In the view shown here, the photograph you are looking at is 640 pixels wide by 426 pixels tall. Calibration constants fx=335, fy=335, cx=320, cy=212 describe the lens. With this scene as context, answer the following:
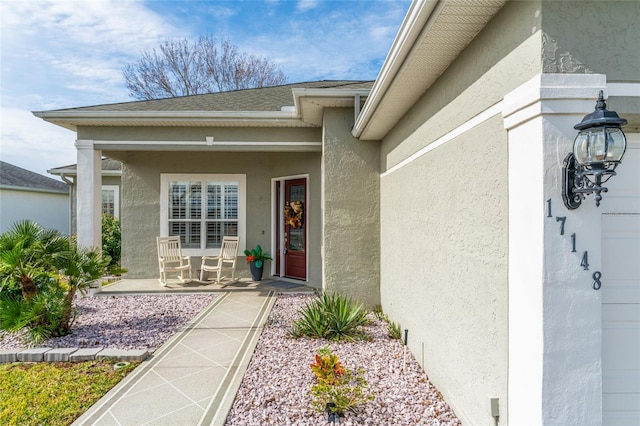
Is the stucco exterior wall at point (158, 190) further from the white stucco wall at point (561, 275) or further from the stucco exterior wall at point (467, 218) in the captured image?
the white stucco wall at point (561, 275)

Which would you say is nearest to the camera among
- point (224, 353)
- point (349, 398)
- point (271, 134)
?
point (349, 398)

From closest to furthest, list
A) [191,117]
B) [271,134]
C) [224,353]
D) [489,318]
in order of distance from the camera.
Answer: [489,318] → [224,353] → [191,117] → [271,134]

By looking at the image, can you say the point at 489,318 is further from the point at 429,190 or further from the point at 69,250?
the point at 69,250

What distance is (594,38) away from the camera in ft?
6.09

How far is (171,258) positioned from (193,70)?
13759mm

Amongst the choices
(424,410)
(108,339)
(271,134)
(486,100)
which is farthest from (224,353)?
(271,134)

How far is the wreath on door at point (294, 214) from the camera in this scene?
836 cm

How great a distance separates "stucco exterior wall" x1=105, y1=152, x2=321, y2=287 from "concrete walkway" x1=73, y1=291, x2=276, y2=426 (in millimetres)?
3679

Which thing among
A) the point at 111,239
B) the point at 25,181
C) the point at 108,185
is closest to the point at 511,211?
the point at 111,239

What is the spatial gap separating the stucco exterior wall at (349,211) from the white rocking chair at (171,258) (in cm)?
411

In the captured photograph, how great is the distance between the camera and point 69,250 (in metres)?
4.69

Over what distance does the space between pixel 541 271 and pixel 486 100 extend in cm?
124

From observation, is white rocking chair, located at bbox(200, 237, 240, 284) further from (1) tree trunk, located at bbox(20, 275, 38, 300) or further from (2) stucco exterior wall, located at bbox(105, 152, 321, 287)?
(1) tree trunk, located at bbox(20, 275, 38, 300)

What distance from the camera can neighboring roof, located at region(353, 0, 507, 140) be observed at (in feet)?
7.23
